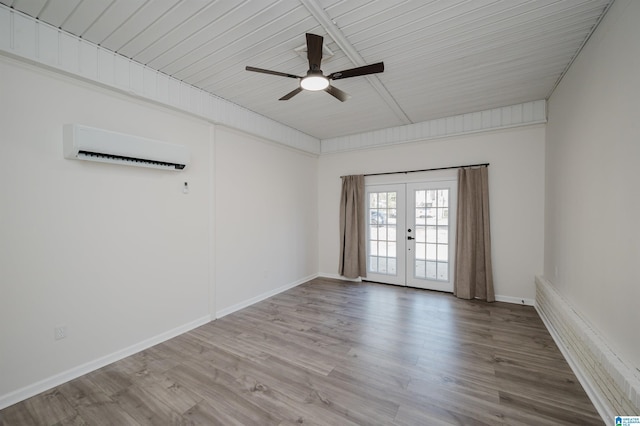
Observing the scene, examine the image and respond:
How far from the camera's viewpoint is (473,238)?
434cm

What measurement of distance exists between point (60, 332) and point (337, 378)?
2.49m

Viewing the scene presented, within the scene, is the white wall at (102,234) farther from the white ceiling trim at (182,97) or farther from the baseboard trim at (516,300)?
the baseboard trim at (516,300)

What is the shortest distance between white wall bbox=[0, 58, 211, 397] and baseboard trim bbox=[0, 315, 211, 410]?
4cm

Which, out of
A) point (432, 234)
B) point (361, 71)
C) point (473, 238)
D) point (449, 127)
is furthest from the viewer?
point (432, 234)

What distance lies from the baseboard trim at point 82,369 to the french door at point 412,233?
3.56 metres

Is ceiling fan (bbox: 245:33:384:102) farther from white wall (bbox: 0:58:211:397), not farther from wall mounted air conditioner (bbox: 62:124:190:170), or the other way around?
white wall (bbox: 0:58:211:397)

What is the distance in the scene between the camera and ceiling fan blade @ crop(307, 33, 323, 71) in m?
2.08

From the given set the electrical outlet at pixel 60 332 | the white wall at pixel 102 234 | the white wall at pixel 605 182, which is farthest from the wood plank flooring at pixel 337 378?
the white wall at pixel 605 182

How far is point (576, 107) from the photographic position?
2676mm

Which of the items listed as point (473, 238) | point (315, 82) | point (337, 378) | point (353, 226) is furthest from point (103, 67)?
point (473, 238)

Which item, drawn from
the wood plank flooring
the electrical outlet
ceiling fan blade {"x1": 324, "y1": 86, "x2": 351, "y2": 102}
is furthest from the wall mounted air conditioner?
the wood plank flooring

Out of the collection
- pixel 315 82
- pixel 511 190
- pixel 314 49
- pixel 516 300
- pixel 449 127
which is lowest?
pixel 516 300

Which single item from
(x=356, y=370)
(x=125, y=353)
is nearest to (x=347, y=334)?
(x=356, y=370)

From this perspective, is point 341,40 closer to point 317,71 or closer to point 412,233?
point 317,71
